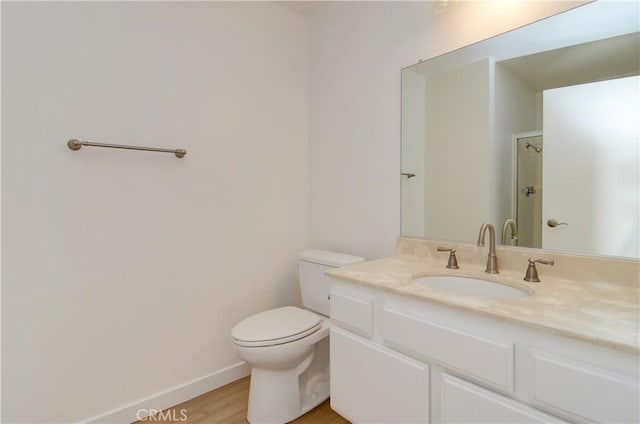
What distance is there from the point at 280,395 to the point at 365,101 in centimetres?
164

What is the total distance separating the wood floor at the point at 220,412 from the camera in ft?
5.06

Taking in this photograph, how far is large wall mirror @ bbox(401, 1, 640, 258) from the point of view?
1055 mm

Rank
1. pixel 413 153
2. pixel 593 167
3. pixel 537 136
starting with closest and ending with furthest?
pixel 593 167 < pixel 537 136 < pixel 413 153

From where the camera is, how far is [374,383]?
1.16 metres

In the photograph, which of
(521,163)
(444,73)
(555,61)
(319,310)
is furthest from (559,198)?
(319,310)

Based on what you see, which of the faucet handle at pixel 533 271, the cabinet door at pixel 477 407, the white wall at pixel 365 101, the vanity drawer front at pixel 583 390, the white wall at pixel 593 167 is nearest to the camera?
the vanity drawer front at pixel 583 390

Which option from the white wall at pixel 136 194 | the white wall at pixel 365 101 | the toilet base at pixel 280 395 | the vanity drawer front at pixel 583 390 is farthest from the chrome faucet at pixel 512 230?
the white wall at pixel 136 194

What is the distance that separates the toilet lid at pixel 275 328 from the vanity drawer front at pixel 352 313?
26 centimetres

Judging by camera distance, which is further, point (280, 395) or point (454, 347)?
point (280, 395)

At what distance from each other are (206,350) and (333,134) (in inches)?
59.6

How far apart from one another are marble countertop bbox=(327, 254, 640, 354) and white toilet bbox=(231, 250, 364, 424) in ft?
1.34

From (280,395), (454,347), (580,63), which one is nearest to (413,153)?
(580,63)

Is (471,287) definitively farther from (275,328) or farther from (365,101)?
(365,101)

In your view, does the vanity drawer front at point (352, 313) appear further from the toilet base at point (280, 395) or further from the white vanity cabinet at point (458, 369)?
the toilet base at point (280, 395)
